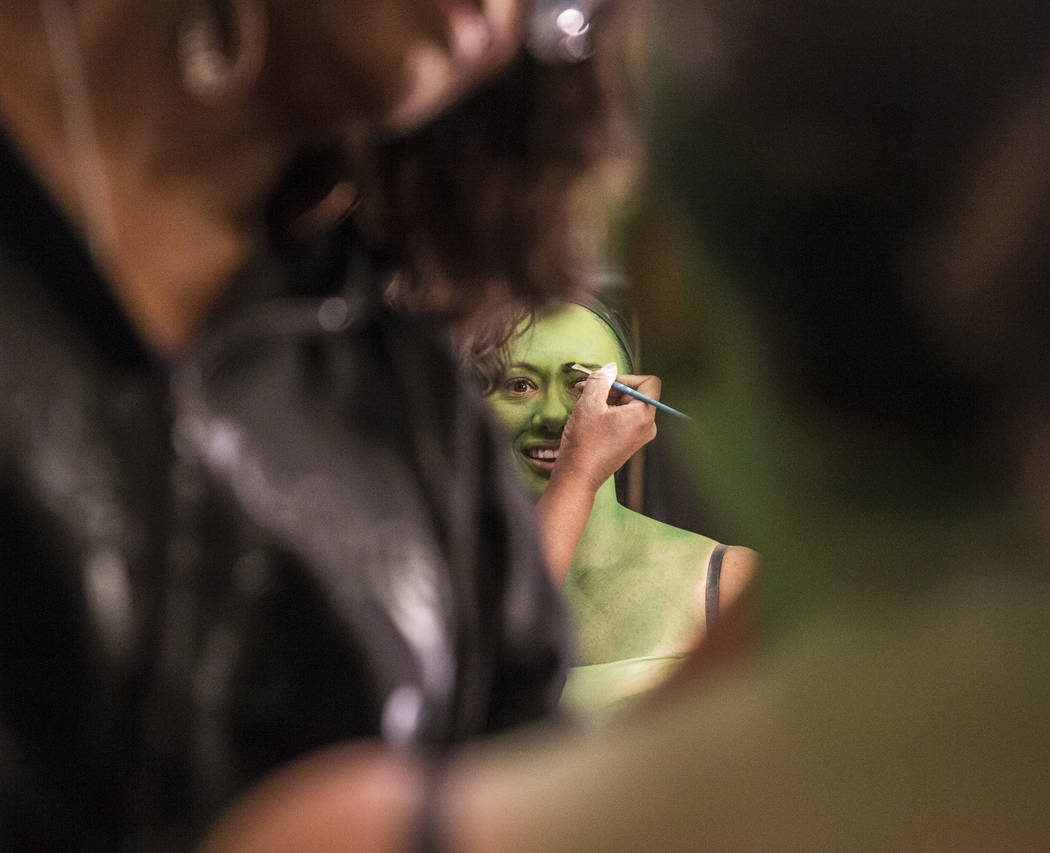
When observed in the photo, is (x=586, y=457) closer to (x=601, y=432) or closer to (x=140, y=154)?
(x=601, y=432)

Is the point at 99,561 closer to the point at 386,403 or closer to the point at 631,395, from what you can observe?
the point at 386,403

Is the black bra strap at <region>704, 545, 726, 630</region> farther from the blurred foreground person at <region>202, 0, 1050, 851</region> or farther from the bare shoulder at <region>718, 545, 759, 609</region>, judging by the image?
the blurred foreground person at <region>202, 0, 1050, 851</region>

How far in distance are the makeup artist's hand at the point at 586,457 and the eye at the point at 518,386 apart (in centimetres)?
4

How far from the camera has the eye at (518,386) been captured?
70cm

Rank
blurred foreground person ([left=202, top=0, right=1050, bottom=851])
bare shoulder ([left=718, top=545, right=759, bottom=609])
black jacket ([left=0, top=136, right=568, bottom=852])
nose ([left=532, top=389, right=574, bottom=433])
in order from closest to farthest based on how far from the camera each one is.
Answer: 1. blurred foreground person ([left=202, top=0, right=1050, bottom=851])
2. black jacket ([left=0, top=136, right=568, bottom=852])
3. bare shoulder ([left=718, top=545, right=759, bottom=609])
4. nose ([left=532, top=389, right=574, bottom=433])

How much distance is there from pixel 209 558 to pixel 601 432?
0.32 metres

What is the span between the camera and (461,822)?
8.5 inches

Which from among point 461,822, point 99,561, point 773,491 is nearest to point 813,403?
point 773,491

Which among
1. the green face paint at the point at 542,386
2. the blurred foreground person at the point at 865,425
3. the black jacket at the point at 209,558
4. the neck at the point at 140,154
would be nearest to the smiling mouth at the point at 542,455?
the green face paint at the point at 542,386

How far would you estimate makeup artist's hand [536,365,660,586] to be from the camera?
0.69 m

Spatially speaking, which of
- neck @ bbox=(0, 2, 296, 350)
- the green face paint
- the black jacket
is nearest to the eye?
the green face paint

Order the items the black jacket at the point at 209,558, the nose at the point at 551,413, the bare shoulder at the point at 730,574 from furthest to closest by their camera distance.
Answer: the nose at the point at 551,413 → the bare shoulder at the point at 730,574 → the black jacket at the point at 209,558

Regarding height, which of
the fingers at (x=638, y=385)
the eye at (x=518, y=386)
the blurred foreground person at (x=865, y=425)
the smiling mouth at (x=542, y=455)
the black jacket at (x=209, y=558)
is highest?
the eye at (x=518, y=386)

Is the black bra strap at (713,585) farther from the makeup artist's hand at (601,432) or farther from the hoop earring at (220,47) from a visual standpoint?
the hoop earring at (220,47)
